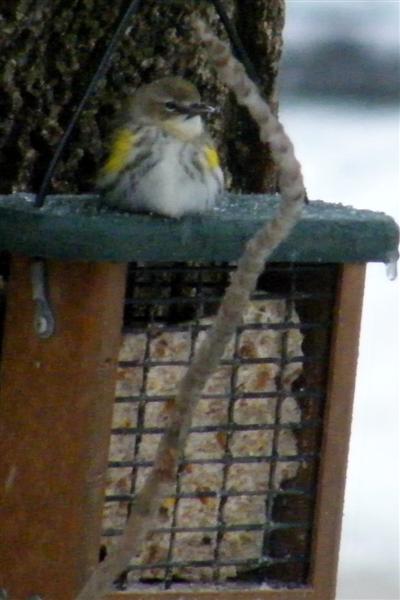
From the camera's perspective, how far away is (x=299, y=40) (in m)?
10.9

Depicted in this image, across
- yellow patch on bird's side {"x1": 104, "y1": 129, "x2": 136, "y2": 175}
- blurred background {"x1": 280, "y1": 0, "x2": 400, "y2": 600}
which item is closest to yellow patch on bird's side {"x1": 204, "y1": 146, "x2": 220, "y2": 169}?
yellow patch on bird's side {"x1": 104, "y1": 129, "x2": 136, "y2": 175}

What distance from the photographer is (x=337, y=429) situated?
9.19ft

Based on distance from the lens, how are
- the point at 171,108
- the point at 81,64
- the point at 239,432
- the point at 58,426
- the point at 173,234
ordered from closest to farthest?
the point at 173,234 → the point at 58,426 → the point at 171,108 → the point at 239,432 → the point at 81,64

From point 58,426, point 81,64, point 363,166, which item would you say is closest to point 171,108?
point 81,64

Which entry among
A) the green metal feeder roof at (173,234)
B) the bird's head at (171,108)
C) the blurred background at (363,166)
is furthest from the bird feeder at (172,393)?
the blurred background at (363,166)

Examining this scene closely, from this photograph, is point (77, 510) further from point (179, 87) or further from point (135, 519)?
point (179, 87)

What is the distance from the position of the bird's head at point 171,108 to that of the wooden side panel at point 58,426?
34cm

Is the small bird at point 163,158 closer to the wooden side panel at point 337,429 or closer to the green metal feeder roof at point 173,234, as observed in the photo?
the green metal feeder roof at point 173,234

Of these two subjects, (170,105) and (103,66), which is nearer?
(103,66)

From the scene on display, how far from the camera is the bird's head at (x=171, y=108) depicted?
2.75 meters

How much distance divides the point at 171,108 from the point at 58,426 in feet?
1.82

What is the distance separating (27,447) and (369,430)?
4.13 meters

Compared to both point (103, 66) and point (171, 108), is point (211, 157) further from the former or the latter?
point (103, 66)

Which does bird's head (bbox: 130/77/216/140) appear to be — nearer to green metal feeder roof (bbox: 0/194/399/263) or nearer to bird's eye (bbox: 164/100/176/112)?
bird's eye (bbox: 164/100/176/112)
